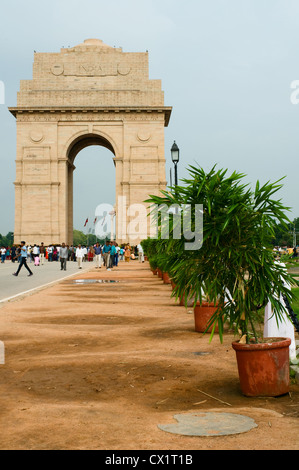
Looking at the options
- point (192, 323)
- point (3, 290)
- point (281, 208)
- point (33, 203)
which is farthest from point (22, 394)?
point (33, 203)

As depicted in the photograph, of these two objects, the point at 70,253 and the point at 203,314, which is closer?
the point at 203,314

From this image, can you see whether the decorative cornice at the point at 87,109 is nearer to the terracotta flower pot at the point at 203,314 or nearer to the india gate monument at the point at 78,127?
the india gate monument at the point at 78,127

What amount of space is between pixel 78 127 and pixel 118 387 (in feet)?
168

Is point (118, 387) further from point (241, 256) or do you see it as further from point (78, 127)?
point (78, 127)

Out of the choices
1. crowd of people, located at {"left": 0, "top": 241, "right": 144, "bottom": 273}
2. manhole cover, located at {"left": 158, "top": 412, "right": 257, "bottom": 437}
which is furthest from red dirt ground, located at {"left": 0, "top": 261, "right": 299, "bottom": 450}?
crowd of people, located at {"left": 0, "top": 241, "right": 144, "bottom": 273}

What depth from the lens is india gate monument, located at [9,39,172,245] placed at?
53.8 meters

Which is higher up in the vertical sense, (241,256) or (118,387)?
(241,256)

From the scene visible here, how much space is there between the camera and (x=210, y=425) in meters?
4.37

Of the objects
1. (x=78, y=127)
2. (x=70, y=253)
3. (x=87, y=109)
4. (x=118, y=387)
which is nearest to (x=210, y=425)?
(x=118, y=387)

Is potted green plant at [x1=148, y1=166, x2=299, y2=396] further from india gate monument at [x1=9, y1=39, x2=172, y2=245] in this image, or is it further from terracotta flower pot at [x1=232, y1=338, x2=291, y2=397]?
india gate monument at [x1=9, y1=39, x2=172, y2=245]

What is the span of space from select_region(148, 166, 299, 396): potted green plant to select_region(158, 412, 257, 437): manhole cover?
0.80 metres

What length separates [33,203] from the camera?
5366 centimetres

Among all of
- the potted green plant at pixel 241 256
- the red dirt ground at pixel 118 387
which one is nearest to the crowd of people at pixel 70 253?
the red dirt ground at pixel 118 387
